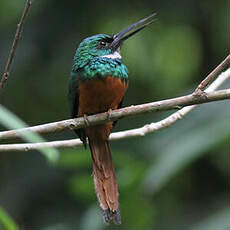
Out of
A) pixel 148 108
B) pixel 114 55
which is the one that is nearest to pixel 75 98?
pixel 114 55

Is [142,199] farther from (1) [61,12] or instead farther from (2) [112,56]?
(1) [61,12]

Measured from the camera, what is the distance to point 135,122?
380cm

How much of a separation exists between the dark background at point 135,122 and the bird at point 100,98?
0.35m

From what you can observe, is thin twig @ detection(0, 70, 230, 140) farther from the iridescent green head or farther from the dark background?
the dark background

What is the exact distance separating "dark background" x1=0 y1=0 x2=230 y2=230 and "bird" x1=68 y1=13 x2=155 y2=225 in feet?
1.14

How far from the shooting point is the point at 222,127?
10.0ft

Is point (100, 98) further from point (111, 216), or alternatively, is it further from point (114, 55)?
point (111, 216)

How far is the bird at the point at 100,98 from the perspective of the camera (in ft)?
8.77

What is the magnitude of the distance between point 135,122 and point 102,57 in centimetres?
98

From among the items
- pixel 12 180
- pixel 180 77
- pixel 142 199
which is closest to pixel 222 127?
pixel 142 199

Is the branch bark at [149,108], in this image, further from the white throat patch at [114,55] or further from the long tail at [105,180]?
the white throat patch at [114,55]

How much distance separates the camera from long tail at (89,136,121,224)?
2596mm

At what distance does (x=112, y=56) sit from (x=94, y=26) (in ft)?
4.29

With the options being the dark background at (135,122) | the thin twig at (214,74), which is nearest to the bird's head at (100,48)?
the dark background at (135,122)
